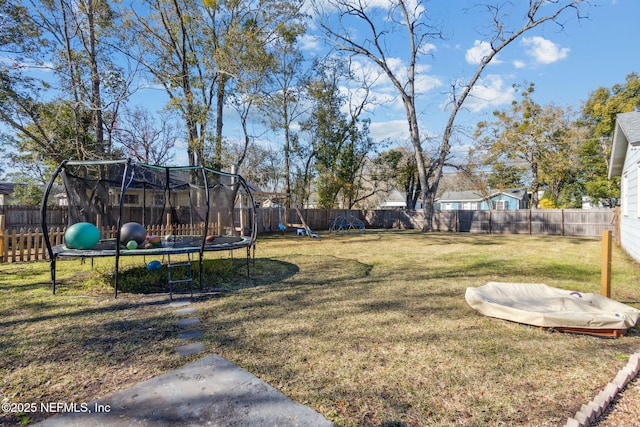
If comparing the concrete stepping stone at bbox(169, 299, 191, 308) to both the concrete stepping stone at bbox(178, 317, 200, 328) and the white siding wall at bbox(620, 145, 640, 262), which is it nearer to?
the concrete stepping stone at bbox(178, 317, 200, 328)

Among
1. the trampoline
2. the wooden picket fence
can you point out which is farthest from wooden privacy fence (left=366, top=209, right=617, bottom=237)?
the wooden picket fence

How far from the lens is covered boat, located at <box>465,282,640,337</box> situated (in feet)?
10.3

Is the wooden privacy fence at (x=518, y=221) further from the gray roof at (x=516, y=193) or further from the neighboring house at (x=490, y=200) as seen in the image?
the gray roof at (x=516, y=193)

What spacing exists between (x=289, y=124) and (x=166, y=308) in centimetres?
1761

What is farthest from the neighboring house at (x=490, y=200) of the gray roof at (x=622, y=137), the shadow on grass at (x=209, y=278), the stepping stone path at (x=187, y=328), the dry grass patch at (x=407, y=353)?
the stepping stone path at (x=187, y=328)

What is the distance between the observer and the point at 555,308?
147 inches

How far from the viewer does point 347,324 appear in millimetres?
3559

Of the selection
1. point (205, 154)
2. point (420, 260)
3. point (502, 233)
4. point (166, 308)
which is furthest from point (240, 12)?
point (502, 233)

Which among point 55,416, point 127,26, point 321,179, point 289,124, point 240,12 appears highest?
point 240,12

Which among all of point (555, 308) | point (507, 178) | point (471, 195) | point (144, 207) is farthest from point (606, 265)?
point (471, 195)

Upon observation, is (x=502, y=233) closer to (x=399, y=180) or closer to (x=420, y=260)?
(x=399, y=180)

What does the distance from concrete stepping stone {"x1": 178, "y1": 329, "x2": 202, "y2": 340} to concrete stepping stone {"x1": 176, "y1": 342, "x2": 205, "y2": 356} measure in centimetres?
18

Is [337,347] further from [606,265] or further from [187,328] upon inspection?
[606,265]

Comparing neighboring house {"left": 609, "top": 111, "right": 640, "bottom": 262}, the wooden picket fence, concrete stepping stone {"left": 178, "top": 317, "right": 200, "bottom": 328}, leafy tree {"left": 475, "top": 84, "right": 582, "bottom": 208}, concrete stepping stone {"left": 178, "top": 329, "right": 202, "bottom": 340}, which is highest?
leafy tree {"left": 475, "top": 84, "right": 582, "bottom": 208}
